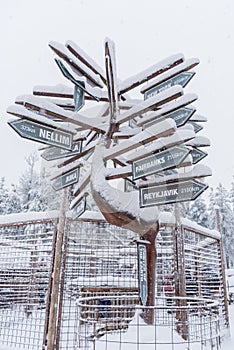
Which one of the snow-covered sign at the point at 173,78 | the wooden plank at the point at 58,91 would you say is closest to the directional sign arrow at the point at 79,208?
the wooden plank at the point at 58,91

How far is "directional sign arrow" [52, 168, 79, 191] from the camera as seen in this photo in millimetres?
5016

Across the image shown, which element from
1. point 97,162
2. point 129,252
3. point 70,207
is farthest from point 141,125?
point 129,252

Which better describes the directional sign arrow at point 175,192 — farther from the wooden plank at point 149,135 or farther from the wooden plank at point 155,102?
the wooden plank at point 155,102

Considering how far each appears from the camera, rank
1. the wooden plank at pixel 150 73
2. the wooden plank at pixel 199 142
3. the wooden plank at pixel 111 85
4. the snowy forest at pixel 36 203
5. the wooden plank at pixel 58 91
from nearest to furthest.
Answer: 1. the wooden plank at pixel 111 85
2. the wooden plank at pixel 150 73
3. the wooden plank at pixel 58 91
4. the wooden plank at pixel 199 142
5. the snowy forest at pixel 36 203

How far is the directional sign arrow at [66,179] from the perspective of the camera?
502cm

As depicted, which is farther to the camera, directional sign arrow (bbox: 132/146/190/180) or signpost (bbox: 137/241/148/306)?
signpost (bbox: 137/241/148/306)

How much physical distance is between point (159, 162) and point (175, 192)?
0.45 meters

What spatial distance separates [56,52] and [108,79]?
72 centimetres

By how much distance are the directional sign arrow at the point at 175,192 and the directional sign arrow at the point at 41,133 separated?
1.38 m

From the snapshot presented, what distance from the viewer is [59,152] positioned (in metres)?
5.15

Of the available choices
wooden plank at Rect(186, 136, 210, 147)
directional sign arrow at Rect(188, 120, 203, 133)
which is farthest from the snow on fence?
directional sign arrow at Rect(188, 120, 203, 133)

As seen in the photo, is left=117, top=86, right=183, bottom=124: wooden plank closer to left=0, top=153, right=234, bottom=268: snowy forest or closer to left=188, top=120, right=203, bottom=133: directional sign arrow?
left=188, top=120, right=203, bottom=133: directional sign arrow

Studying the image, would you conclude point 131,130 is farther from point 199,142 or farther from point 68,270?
point 68,270

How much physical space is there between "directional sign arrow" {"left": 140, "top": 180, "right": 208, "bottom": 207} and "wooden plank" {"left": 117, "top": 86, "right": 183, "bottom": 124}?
1.05 m
